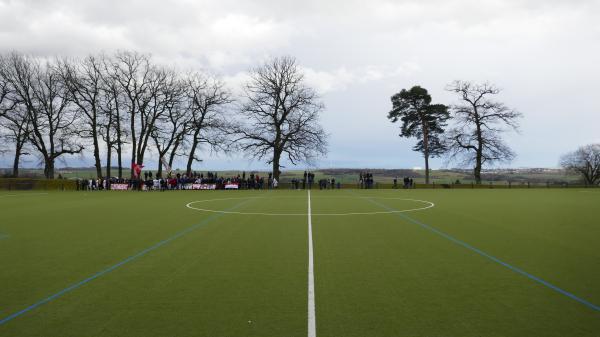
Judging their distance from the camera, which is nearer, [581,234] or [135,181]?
[581,234]

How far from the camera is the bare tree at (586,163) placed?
7050 cm

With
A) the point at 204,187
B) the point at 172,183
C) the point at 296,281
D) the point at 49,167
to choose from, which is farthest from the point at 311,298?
the point at 49,167

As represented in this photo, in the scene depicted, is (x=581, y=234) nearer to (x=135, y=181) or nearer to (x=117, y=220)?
(x=117, y=220)

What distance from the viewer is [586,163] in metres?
71.4

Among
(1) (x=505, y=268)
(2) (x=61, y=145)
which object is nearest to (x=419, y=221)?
(1) (x=505, y=268)

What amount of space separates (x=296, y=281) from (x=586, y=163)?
79.8 metres

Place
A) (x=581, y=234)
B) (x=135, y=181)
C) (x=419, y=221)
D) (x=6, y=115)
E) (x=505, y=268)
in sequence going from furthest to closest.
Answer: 1. (x=6, y=115)
2. (x=135, y=181)
3. (x=419, y=221)
4. (x=581, y=234)
5. (x=505, y=268)

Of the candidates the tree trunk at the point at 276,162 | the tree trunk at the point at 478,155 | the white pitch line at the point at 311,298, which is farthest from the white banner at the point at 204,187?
the white pitch line at the point at 311,298

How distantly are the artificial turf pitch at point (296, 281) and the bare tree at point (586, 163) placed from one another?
68727 mm

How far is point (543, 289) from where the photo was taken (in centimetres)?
659

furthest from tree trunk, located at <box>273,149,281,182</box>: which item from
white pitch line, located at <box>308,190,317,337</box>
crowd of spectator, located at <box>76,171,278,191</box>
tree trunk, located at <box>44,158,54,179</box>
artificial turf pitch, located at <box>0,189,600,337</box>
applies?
white pitch line, located at <box>308,190,317,337</box>

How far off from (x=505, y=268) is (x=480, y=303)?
249 cm

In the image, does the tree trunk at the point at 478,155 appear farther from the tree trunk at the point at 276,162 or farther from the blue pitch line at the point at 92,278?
the blue pitch line at the point at 92,278

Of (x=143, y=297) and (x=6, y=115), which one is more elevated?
(x=6, y=115)
